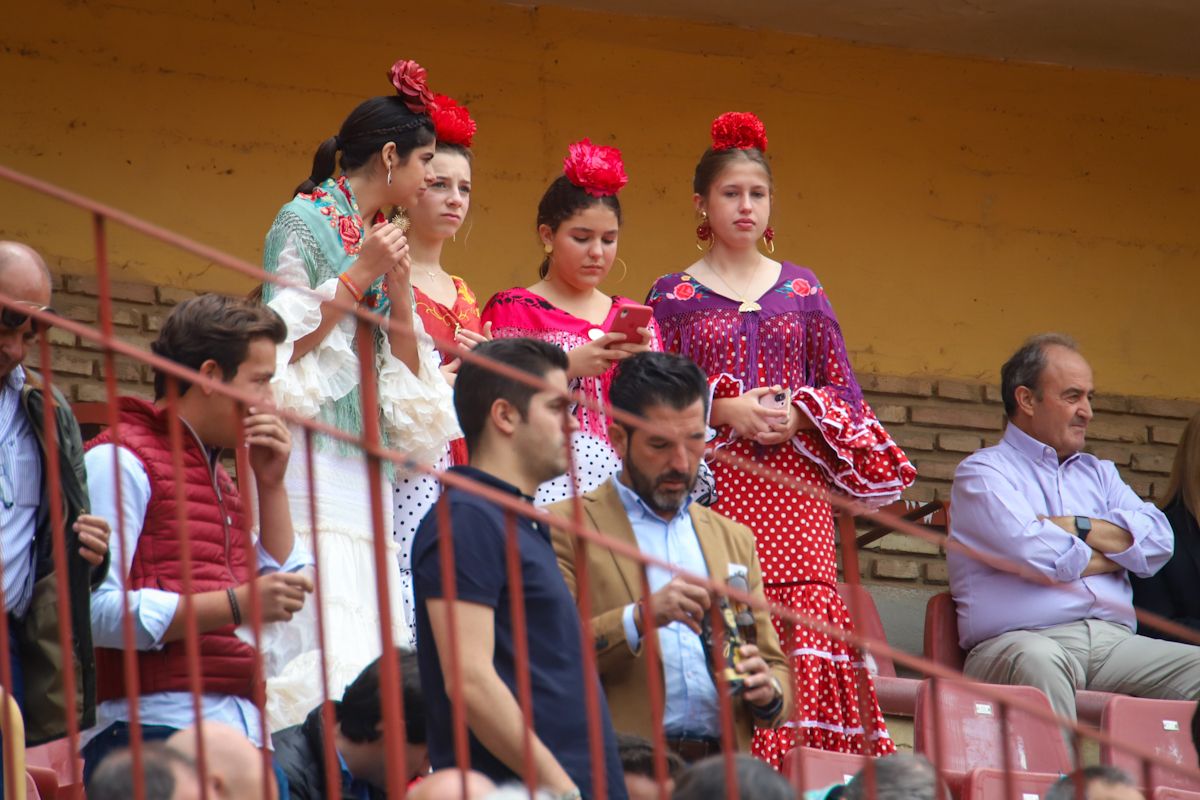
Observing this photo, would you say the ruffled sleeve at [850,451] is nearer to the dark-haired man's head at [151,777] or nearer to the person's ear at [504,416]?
the person's ear at [504,416]

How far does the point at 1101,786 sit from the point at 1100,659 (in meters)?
2.17

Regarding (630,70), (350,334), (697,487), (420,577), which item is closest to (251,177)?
(630,70)

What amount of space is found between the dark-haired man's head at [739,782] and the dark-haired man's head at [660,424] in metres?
1.00

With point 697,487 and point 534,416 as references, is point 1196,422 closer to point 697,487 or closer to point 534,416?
point 697,487

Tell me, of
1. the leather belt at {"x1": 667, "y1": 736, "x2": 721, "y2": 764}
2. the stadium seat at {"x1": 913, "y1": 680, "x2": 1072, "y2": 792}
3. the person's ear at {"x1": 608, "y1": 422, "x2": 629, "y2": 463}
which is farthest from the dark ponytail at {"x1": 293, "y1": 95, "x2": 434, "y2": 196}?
the stadium seat at {"x1": 913, "y1": 680, "x2": 1072, "y2": 792}

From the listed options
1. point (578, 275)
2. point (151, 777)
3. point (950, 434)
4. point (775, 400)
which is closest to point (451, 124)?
point (578, 275)

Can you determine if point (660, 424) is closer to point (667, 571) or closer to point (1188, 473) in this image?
point (667, 571)

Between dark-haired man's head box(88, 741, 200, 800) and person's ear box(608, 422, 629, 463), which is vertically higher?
person's ear box(608, 422, 629, 463)

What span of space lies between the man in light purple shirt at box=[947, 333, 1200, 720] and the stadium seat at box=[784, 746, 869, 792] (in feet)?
3.90

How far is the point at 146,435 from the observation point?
3.78 meters

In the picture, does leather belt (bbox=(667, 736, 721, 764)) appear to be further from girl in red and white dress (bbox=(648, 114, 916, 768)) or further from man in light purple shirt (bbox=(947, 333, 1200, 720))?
man in light purple shirt (bbox=(947, 333, 1200, 720))

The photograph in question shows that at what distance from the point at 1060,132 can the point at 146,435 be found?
4828mm

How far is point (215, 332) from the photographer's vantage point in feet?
12.6

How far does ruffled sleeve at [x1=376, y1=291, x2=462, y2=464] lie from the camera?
4707mm
